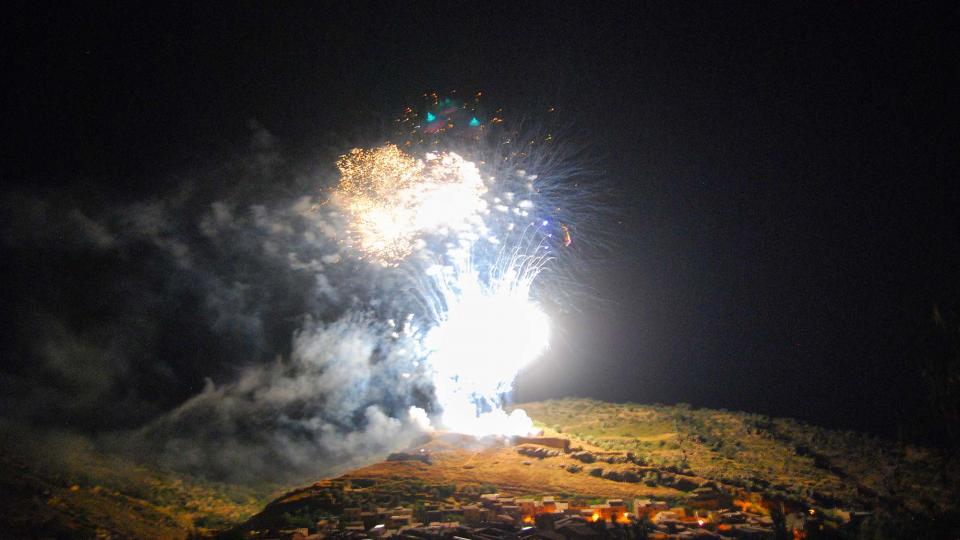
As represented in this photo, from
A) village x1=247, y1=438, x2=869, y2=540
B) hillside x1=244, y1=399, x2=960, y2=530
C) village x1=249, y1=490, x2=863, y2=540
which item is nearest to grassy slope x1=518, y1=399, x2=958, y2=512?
hillside x1=244, y1=399, x2=960, y2=530

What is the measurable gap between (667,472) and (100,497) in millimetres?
16471

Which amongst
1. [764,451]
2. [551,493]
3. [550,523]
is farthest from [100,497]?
[764,451]

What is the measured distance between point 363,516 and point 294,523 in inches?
64.4

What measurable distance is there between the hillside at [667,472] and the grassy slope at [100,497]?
2461mm

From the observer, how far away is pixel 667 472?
742 inches

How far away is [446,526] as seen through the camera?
12906mm

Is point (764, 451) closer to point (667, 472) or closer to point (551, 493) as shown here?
point (667, 472)

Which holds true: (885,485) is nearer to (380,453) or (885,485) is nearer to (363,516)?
(363,516)

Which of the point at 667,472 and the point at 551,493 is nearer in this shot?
the point at 551,493

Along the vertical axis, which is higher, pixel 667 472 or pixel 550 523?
pixel 667 472

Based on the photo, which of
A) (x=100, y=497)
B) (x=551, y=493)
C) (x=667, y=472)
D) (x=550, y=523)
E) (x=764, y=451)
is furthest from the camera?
(x=764, y=451)

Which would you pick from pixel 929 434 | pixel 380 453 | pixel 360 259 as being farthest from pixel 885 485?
pixel 360 259

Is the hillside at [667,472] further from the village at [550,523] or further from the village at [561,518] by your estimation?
the village at [550,523]

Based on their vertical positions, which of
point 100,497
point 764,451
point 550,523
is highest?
point 100,497
